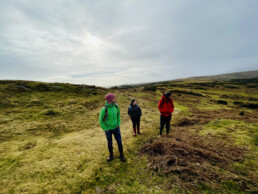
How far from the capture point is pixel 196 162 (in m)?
4.33

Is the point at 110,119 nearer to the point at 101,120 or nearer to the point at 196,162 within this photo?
the point at 101,120

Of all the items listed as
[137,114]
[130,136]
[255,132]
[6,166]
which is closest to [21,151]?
[6,166]

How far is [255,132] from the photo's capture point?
7145mm

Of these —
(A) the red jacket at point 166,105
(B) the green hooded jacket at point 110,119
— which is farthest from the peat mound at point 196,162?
(B) the green hooded jacket at point 110,119

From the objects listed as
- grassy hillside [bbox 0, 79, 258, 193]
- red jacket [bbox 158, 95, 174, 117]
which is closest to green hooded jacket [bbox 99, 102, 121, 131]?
grassy hillside [bbox 0, 79, 258, 193]

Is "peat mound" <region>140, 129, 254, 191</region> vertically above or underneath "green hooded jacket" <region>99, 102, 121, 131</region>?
underneath

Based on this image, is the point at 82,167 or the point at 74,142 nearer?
the point at 82,167

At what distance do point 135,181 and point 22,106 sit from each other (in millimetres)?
15453

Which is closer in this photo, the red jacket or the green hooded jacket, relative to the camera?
the green hooded jacket

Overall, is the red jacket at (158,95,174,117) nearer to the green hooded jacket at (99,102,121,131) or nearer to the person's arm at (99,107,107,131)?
the green hooded jacket at (99,102,121,131)

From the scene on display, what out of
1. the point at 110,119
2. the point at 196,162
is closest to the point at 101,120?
the point at 110,119

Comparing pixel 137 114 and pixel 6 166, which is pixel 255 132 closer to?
pixel 137 114

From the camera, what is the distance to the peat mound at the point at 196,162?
3628mm

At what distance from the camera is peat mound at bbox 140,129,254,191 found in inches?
143
